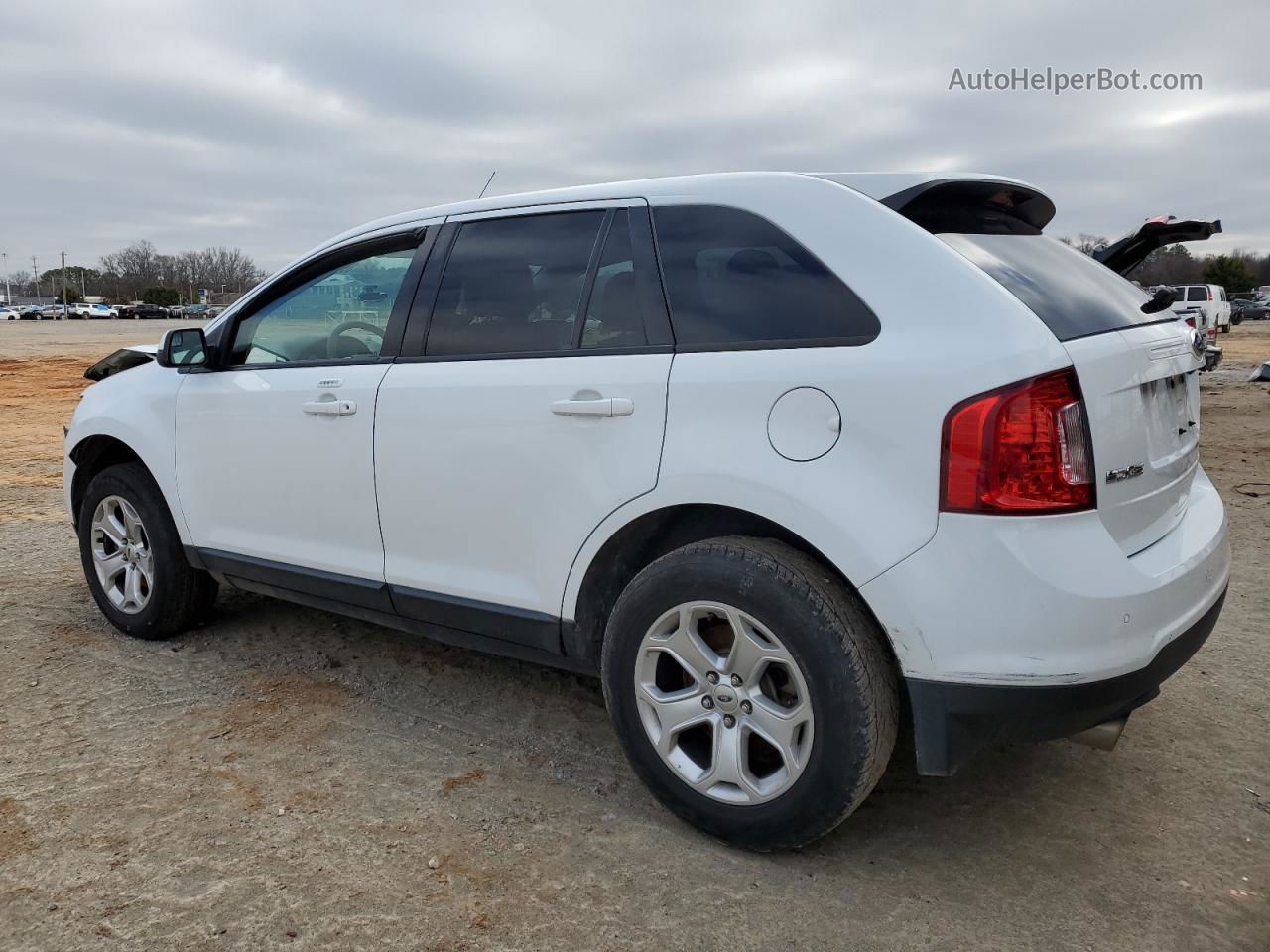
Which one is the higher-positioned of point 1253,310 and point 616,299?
point 1253,310

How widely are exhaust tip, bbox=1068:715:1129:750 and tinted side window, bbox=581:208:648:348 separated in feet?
5.24

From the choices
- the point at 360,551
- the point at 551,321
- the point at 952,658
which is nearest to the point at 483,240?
the point at 551,321

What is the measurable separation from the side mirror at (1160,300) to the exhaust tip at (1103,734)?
4.00ft

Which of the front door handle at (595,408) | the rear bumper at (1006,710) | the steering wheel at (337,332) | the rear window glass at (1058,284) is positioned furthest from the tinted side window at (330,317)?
the rear bumper at (1006,710)

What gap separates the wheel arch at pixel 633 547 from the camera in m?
2.78

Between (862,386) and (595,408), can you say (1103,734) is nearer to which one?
(862,386)

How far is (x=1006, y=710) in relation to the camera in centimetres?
234

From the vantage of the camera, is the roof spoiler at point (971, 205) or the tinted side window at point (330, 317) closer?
the roof spoiler at point (971, 205)

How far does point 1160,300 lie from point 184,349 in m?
3.67

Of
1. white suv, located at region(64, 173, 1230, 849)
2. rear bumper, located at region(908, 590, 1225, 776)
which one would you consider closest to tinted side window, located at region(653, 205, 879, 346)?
white suv, located at region(64, 173, 1230, 849)

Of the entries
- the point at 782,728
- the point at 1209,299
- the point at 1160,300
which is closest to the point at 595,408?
the point at 782,728

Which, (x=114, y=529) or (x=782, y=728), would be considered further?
(x=114, y=529)

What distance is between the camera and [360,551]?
11.6 ft

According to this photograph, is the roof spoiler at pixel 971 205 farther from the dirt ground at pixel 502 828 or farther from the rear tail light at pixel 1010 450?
the dirt ground at pixel 502 828
